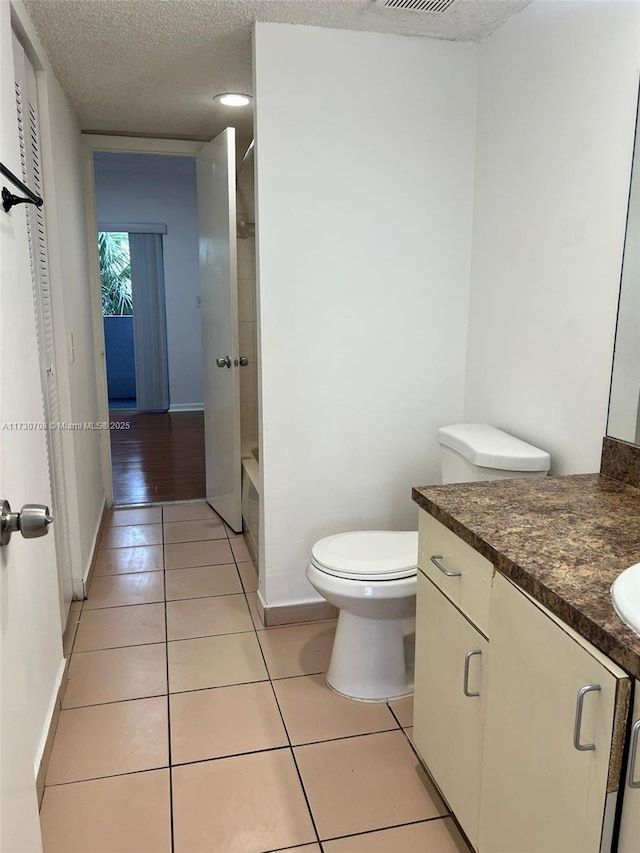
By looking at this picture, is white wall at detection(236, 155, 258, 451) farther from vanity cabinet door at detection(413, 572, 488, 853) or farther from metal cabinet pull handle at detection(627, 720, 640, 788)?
metal cabinet pull handle at detection(627, 720, 640, 788)

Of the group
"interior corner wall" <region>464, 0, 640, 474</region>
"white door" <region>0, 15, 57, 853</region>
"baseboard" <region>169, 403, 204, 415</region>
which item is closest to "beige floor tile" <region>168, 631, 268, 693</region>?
"white door" <region>0, 15, 57, 853</region>

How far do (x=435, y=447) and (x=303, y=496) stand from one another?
0.57m

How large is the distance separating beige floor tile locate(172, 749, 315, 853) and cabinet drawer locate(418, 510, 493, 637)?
705 millimetres

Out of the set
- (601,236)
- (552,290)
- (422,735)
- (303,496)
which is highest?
(601,236)

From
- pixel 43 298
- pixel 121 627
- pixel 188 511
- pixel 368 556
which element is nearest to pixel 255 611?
pixel 121 627

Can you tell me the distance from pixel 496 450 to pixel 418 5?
1409 millimetres

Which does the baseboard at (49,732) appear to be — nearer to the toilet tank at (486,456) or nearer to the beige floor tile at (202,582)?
the beige floor tile at (202,582)

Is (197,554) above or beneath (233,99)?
beneath

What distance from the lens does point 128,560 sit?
3.22m

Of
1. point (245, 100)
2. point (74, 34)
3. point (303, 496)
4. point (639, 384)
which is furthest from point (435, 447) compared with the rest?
point (74, 34)

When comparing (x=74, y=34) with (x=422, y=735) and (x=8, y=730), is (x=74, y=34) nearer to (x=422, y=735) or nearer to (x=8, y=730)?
(x=8, y=730)

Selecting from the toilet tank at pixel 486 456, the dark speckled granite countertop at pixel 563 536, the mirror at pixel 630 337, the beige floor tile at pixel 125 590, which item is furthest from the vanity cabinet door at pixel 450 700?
the beige floor tile at pixel 125 590

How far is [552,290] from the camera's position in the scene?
1985mm

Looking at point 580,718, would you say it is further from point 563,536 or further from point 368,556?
point 368,556
